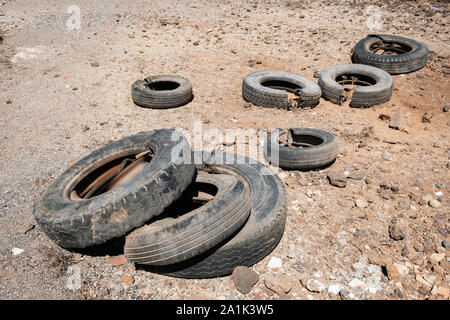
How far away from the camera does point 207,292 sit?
298cm

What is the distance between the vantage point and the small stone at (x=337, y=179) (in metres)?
4.26

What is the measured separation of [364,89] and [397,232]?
148 inches

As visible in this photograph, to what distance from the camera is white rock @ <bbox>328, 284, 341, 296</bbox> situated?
2951 mm

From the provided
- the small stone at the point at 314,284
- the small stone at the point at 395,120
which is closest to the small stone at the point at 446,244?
the small stone at the point at 314,284

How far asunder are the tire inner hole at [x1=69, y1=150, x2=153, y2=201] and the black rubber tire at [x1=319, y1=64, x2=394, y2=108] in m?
4.30

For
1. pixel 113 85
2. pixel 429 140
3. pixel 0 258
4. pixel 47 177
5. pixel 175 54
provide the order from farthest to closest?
pixel 175 54, pixel 113 85, pixel 429 140, pixel 47 177, pixel 0 258

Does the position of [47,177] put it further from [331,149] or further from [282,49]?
[282,49]

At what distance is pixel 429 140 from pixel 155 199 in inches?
194

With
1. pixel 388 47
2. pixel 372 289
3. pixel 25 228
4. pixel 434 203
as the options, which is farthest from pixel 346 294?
pixel 388 47

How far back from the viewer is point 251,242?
305cm

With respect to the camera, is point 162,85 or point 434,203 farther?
point 162,85

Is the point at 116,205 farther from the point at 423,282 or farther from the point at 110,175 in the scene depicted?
the point at 423,282
